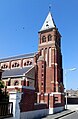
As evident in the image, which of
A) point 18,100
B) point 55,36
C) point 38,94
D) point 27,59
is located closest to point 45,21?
point 55,36

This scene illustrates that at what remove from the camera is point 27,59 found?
157 ft

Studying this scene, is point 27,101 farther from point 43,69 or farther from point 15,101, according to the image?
point 43,69

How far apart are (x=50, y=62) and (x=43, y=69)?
8.43 feet

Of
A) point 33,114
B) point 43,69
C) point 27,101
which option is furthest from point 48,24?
point 27,101

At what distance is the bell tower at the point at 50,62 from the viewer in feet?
136

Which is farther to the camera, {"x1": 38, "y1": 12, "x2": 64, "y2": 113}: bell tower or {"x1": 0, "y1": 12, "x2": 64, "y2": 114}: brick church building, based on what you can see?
{"x1": 38, "y1": 12, "x2": 64, "y2": 113}: bell tower

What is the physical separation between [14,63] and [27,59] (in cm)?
495

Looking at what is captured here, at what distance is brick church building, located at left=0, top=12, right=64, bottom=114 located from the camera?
133ft

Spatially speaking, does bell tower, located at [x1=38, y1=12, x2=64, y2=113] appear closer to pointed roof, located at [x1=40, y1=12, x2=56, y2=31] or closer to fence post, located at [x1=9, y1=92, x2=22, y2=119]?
pointed roof, located at [x1=40, y1=12, x2=56, y2=31]

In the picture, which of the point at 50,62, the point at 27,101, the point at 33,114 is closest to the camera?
the point at 27,101

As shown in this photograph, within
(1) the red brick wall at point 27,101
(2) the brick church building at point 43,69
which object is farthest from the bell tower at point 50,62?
(1) the red brick wall at point 27,101

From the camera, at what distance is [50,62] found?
4412 cm

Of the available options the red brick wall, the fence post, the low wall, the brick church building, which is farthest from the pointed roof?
the fence post

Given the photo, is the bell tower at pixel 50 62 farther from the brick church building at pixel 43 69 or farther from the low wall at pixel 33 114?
the low wall at pixel 33 114
